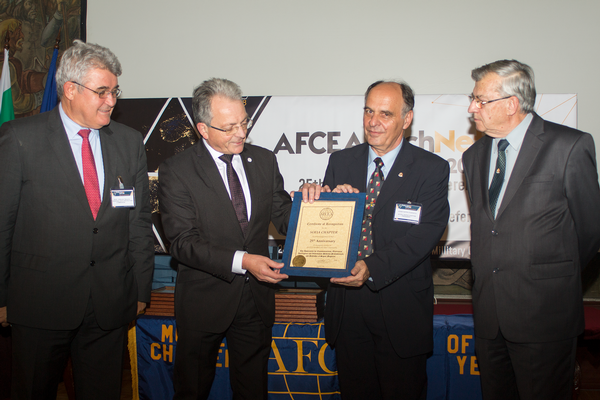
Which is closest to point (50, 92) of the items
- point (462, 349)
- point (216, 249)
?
point (216, 249)

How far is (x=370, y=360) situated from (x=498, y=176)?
1.26 m

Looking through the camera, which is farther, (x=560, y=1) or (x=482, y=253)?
(x=560, y=1)

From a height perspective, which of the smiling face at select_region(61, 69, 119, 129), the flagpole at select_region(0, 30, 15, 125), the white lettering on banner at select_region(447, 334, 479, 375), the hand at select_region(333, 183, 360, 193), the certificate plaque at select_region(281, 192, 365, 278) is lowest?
the white lettering on banner at select_region(447, 334, 479, 375)

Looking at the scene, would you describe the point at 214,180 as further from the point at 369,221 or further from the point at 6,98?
the point at 6,98

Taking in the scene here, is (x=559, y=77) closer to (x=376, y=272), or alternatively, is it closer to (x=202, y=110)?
(x=376, y=272)

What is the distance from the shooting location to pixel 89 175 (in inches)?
84.4

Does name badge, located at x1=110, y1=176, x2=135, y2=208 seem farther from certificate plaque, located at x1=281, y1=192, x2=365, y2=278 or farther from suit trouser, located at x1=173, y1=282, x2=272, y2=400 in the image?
certificate plaque, located at x1=281, y1=192, x2=365, y2=278

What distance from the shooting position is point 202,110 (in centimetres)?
225

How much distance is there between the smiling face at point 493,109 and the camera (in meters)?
2.16

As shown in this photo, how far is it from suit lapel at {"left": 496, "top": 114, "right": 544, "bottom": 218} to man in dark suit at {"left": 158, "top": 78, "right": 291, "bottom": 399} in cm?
133

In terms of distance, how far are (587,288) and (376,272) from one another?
328 cm

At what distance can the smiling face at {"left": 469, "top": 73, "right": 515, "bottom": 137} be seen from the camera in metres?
2.16

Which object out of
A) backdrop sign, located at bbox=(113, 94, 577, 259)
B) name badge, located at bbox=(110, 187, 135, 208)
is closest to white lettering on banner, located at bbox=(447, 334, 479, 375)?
backdrop sign, located at bbox=(113, 94, 577, 259)

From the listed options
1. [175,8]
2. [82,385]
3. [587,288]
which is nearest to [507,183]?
[82,385]
